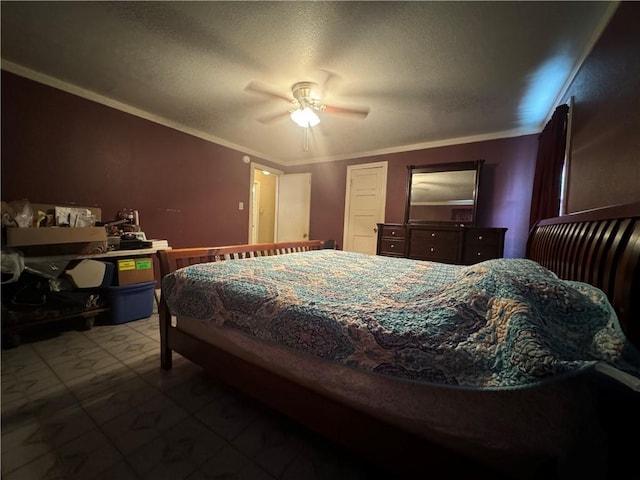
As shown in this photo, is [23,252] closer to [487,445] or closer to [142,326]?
[142,326]

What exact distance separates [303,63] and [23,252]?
2.70 m

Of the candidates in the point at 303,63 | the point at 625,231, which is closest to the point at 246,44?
the point at 303,63

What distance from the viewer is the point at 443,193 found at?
3.19 metres

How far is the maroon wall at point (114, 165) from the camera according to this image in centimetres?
210

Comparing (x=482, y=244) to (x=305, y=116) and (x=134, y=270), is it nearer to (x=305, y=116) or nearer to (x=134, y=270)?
(x=305, y=116)

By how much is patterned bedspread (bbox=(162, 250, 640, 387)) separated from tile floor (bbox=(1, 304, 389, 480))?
0.52 m

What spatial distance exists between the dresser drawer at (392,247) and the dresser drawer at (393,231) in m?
0.06

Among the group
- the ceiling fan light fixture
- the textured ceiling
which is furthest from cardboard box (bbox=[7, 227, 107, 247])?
the ceiling fan light fixture

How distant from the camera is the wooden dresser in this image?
282cm

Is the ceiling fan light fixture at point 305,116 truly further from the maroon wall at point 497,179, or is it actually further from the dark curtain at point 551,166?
the dark curtain at point 551,166

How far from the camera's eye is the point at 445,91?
2.16m

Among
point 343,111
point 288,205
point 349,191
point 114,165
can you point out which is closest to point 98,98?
point 114,165

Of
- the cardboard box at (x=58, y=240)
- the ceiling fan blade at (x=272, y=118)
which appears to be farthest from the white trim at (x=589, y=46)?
the cardboard box at (x=58, y=240)

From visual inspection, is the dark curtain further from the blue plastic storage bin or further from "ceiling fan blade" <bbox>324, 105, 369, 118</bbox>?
the blue plastic storage bin
